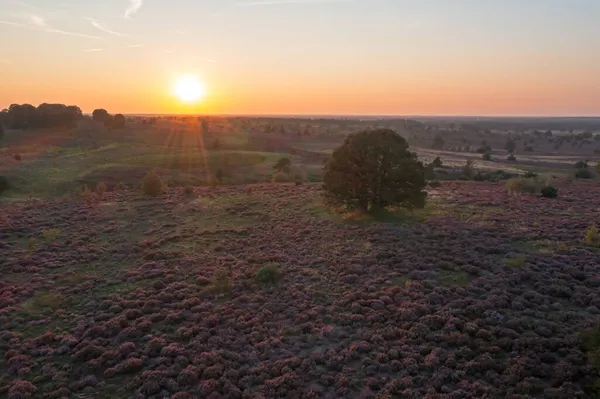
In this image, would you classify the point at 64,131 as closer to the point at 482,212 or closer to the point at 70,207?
the point at 70,207

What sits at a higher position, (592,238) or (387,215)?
(592,238)

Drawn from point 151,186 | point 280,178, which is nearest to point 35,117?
point 151,186

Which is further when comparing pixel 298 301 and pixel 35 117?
pixel 35 117

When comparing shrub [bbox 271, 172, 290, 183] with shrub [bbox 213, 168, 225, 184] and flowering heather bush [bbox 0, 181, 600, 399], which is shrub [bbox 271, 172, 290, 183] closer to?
shrub [bbox 213, 168, 225, 184]

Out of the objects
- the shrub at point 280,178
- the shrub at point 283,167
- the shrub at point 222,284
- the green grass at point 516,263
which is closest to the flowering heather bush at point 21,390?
the shrub at point 222,284

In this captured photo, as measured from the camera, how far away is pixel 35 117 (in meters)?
112

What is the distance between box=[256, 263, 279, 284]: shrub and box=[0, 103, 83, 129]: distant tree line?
108663mm

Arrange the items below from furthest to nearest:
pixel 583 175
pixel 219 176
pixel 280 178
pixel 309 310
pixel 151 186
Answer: pixel 219 176
pixel 583 175
pixel 280 178
pixel 151 186
pixel 309 310

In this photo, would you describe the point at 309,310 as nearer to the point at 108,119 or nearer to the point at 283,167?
the point at 283,167

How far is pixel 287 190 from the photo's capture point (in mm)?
54250

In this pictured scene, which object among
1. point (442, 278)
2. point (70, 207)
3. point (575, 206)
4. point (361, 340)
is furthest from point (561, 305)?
point (70, 207)

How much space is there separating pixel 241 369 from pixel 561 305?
1465 cm

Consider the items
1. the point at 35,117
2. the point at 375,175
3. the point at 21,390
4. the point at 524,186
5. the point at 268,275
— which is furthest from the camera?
the point at 35,117

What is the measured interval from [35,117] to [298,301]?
115178 mm
